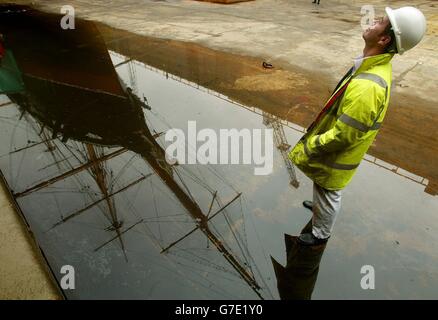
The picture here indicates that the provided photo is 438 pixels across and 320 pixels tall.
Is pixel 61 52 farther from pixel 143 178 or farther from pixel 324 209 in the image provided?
pixel 324 209

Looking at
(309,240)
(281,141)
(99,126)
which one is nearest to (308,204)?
(309,240)

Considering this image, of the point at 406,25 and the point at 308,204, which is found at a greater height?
the point at 406,25

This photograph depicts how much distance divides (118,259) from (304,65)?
6.21 meters

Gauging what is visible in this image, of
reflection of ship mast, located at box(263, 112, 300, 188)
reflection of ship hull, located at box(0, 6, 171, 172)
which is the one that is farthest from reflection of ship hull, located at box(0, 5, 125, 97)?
reflection of ship mast, located at box(263, 112, 300, 188)

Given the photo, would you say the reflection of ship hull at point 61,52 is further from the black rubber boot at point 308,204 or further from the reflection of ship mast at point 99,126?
the black rubber boot at point 308,204

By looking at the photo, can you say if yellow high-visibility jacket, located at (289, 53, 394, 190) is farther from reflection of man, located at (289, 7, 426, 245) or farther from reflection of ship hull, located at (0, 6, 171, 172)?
reflection of ship hull, located at (0, 6, 171, 172)

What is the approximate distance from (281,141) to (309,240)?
6.20 feet

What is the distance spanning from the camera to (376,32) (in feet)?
7.18

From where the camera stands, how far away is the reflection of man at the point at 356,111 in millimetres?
2107

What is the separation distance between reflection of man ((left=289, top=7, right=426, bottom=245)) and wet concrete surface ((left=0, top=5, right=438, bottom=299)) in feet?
2.50

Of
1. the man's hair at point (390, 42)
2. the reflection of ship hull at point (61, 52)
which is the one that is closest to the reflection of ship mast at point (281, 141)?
the man's hair at point (390, 42)

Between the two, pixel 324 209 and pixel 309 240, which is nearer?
pixel 324 209
